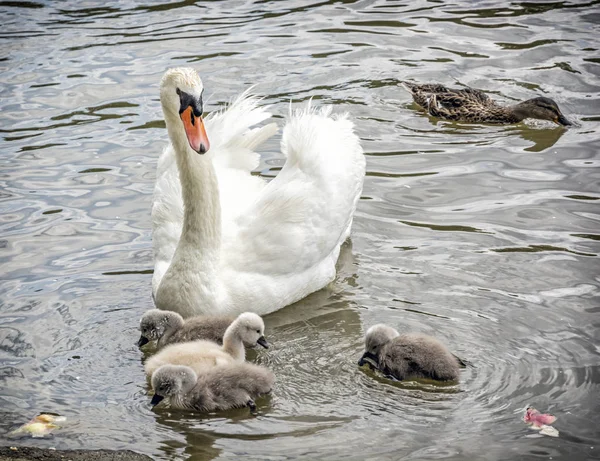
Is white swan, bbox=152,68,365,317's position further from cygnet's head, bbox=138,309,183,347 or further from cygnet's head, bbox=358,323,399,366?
cygnet's head, bbox=358,323,399,366

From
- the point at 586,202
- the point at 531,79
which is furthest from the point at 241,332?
the point at 531,79

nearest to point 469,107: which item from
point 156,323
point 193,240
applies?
point 193,240

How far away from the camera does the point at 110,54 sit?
44.4 ft

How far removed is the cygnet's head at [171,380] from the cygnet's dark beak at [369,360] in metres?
1.14

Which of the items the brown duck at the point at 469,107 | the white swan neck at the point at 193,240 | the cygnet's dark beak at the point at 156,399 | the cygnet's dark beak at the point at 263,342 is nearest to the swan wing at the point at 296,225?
the white swan neck at the point at 193,240

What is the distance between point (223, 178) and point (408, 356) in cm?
282

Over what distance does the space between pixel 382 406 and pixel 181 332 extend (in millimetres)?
1538

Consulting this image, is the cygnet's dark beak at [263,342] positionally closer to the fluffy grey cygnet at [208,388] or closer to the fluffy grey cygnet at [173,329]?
the fluffy grey cygnet at [173,329]

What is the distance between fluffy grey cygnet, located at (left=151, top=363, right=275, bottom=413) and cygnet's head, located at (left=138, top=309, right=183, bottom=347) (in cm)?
76

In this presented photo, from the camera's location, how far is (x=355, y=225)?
904 cm

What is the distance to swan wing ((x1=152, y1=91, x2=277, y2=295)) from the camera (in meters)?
7.88

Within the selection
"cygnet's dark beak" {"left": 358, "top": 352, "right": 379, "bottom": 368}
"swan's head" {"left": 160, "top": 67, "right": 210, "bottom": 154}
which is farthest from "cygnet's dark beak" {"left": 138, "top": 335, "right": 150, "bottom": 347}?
"cygnet's dark beak" {"left": 358, "top": 352, "right": 379, "bottom": 368}

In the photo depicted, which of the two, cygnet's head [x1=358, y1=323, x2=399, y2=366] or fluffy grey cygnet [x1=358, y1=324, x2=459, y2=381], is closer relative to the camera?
fluffy grey cygnet [x1=358, y1=324, x2=459, y2=381]

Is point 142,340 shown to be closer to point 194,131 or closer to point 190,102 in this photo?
point 194,131
